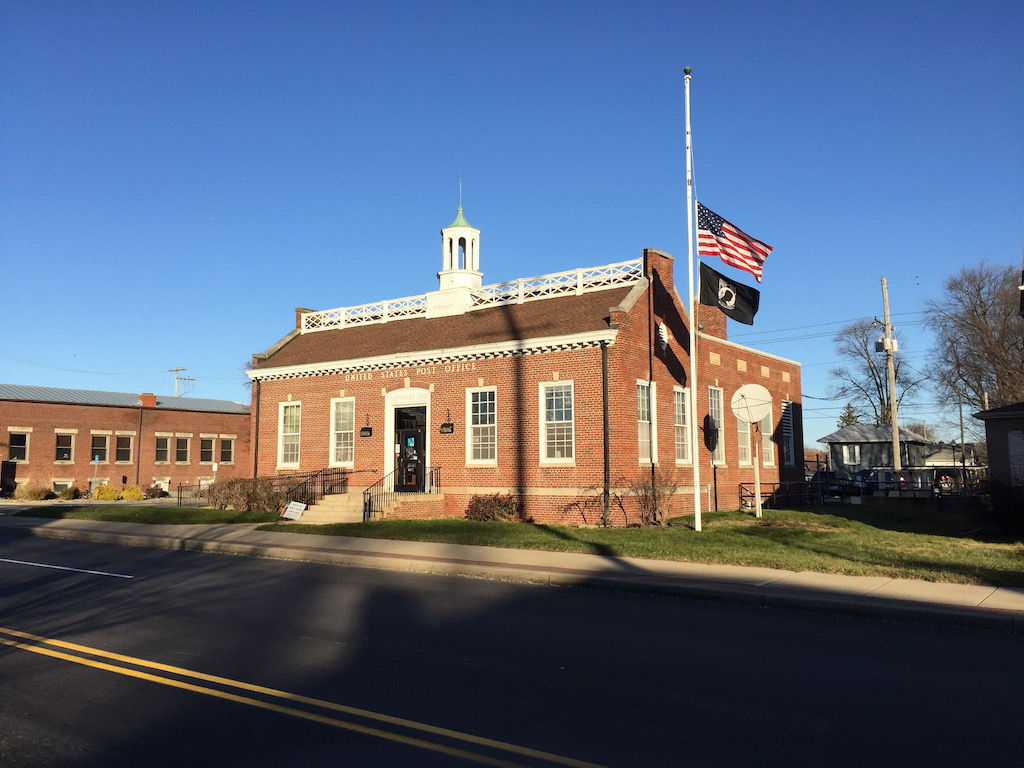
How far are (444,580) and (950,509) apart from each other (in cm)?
2555

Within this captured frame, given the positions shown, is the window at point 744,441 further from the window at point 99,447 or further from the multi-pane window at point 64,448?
the multi-pane window at point 64,448

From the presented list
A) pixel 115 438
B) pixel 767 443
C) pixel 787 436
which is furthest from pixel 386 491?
pixel 115 438

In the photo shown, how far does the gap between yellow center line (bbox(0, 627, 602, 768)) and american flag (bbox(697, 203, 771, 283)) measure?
1614 centimetres

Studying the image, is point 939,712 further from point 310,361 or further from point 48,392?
point 48,392

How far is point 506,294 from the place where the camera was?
27.8 meters

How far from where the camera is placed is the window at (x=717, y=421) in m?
27.6

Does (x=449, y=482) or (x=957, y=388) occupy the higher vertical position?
(x=957, y=388)

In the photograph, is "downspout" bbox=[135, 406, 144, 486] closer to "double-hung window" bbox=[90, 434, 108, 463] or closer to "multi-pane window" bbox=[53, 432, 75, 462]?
"double-hung window" bbox=[90, 434, 108, 463]

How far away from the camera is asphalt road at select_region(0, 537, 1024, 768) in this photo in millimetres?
5684

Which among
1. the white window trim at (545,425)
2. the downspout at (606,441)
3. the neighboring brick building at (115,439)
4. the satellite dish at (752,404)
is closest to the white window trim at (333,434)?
the white window trim at (545,425)

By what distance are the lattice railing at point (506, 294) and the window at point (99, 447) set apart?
2582 centimetres

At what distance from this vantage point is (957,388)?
56250 mm

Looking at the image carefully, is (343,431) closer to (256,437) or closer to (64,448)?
(256,437)

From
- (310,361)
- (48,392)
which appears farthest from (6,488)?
(310,361)
